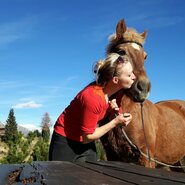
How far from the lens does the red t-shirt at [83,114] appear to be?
2.88 m

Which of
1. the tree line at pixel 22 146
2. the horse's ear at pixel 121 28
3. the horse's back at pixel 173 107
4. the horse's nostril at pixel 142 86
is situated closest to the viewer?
the horse's nostril at pixel 142 86

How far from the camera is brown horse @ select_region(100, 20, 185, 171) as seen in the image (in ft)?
14.7

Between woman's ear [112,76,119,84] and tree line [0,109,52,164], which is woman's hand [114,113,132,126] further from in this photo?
tree line [0,109,52,164]

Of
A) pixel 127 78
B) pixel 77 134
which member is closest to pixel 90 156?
pixel 77 134

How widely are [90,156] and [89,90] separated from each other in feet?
1.83

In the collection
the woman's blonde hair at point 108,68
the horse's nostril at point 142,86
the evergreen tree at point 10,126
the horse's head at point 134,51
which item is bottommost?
the woman's blonde hair at point 108,68

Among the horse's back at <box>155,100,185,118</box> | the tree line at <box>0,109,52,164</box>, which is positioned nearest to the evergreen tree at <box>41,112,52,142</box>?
the tree line at <box>0,109,52,164</box>

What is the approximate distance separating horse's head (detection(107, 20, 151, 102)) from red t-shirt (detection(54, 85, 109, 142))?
1.46m

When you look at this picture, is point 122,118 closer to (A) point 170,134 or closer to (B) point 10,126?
(A) point 170,134

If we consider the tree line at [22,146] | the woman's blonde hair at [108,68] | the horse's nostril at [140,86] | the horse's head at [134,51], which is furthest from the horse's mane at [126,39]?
the tree line at [22,146]

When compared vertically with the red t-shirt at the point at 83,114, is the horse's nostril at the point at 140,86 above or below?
above

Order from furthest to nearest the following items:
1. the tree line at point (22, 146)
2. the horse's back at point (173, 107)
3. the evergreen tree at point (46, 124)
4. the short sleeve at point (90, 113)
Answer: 1. the evergreen tree at point (46, 124)
2. the tree line at point (22, 146)
3. the horse's back at point (173, 107)
4. the short sleeve at point (90, 113)

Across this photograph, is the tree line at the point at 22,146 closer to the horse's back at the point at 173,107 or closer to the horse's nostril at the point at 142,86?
the horse's back at the point at 173,107

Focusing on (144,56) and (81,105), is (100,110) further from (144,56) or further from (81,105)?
(144,56)
